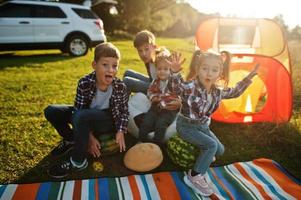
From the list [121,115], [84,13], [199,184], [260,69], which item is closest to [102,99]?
[121,115]

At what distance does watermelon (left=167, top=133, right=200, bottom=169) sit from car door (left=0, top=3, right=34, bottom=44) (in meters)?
8.22

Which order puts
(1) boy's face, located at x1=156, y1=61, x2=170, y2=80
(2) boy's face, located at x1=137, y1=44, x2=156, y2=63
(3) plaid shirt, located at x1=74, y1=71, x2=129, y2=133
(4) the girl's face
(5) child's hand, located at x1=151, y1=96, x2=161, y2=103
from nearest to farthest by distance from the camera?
1. (4) the girl's face
2. (3) plaid shirt, located at x1=74, y1=71, x2=129, y2=133
3. (1) boy's face, located at x1=156, y1=61, x2=170, y2=80
4. (5) child's hand, located at x1=151, y1=96, x2=161, y2=103
5. (2) boy's face, located at x1=137, y1=44, x2=156, y2=63

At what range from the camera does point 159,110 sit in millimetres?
3797

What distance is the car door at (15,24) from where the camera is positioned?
10.0 metres

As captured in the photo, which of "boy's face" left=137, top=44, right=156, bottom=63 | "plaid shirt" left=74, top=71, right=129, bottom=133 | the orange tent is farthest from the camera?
the orange tent

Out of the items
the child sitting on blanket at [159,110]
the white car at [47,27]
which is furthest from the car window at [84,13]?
the child sitting on blanket at [159,110]

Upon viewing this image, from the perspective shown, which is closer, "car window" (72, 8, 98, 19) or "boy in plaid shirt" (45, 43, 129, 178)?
"boy in plaid shirt" (45, 43, 129, 178)

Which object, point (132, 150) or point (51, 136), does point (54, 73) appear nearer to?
point (51, 136)

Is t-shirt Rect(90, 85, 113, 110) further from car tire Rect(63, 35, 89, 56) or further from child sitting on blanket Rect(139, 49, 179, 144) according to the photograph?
car tire Rect(63, 35, 89, 56)

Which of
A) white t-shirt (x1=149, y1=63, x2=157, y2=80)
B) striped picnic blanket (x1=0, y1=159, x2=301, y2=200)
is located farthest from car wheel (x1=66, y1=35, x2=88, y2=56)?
striped picnic blanket (x1=0, y1=159, x2=301, y2=200)

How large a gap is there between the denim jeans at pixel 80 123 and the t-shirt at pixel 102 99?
0.25ft

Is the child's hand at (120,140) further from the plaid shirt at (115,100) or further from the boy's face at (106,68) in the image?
the boy's face at (106,68)

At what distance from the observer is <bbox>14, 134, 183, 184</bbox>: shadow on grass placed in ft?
10.5

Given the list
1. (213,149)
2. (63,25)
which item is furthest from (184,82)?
(63,25)
